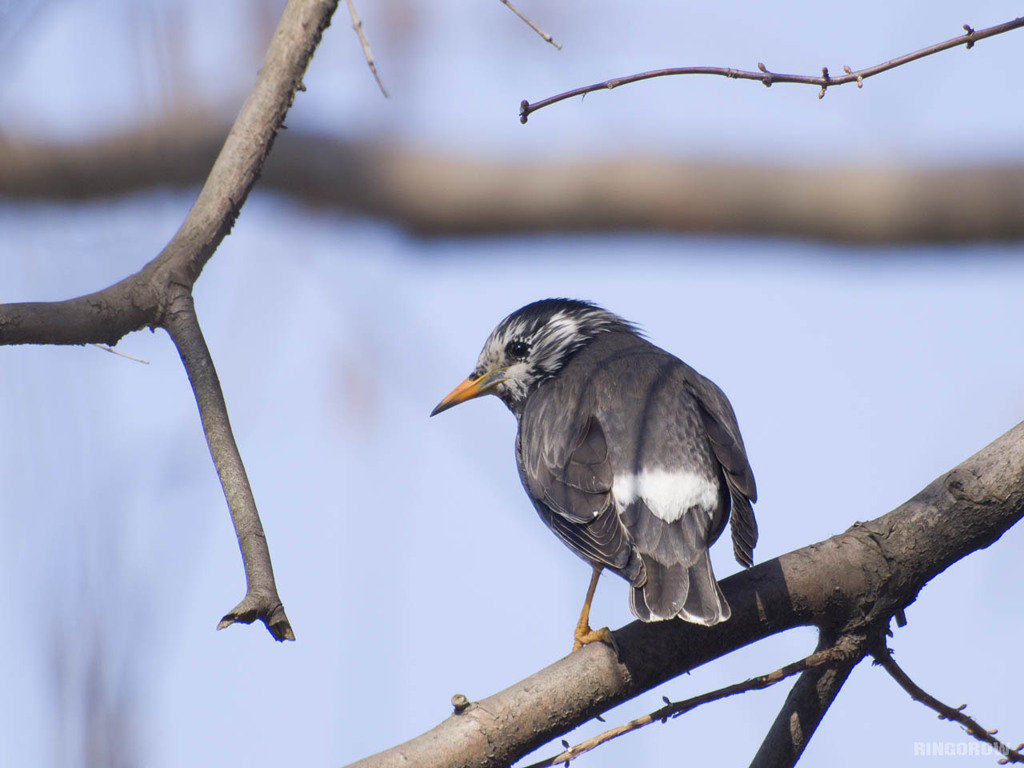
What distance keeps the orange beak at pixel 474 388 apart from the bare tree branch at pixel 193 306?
2409 mm

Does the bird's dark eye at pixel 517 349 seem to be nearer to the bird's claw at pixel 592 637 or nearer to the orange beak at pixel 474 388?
the orange beak at pixel 474 388

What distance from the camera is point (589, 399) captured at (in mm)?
5156

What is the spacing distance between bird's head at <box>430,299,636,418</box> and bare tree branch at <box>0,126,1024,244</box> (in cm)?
74

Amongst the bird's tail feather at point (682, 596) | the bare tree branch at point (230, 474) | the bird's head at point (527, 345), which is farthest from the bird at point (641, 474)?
the bare tree branch at point (230, 474)

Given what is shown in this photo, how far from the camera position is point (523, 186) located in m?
6.88

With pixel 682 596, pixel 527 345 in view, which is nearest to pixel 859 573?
pixel 682 596

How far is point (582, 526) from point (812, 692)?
41.3 inches

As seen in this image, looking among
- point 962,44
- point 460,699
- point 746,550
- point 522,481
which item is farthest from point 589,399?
point 962,44

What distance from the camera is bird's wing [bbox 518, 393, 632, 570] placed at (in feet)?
14.7

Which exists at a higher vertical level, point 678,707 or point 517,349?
point 517,349

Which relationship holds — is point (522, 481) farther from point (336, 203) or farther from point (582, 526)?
point (336, 203)

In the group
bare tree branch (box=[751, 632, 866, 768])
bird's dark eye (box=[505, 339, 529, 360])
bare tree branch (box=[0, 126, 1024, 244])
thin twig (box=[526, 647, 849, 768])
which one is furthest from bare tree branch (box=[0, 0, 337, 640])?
bare tree branch (box=[0, 126, 1024, 244])

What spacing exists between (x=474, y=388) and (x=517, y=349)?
0.33 metres

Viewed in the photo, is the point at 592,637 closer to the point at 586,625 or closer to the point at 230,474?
the point at 586,625
